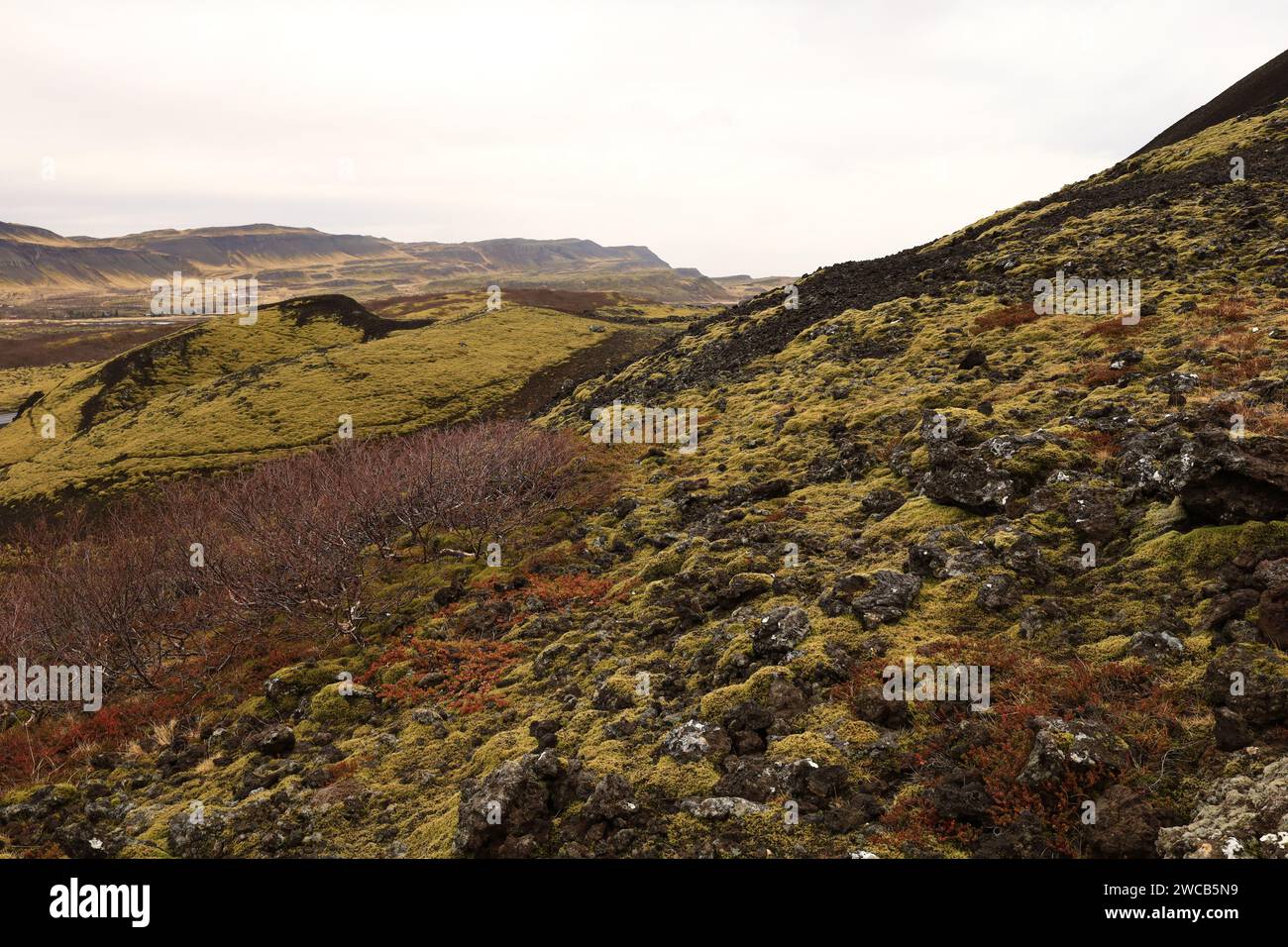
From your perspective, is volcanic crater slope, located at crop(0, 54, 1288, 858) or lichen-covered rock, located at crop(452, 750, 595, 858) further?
lichen-covered rock, located at crop(452, 750, 595, 858)

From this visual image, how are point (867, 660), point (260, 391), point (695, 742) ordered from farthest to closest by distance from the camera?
point (260, 391)
point (867, 660)
point (695, 742)

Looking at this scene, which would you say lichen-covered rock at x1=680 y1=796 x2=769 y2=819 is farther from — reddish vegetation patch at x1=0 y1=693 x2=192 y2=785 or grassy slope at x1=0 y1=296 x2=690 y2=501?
grassy slope at x1=0 y1=296 x2=690 y2=501

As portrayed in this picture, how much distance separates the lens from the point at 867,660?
38.8 ft

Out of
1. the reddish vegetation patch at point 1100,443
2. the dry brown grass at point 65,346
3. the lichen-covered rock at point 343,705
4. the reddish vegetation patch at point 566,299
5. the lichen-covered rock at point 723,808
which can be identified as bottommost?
the lichen-covered rock at point 343,705

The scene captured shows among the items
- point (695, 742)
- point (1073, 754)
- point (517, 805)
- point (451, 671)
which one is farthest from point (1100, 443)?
point (451, 671)

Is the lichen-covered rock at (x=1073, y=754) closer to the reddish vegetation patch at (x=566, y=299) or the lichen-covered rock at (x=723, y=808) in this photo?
the lichen-covered rock at (x=723, y=808)

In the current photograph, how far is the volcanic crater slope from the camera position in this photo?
27.2 ft

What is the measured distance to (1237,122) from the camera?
47844 millimetres

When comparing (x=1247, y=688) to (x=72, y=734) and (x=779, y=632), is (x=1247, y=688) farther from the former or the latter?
(x=72, y=734)

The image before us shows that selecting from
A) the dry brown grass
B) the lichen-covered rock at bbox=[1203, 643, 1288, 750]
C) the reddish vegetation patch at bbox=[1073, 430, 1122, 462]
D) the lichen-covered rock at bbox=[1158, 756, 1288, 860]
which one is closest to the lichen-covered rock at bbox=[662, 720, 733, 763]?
the lichen-covered rock at bbox=[1158, 756, 1288, 860]

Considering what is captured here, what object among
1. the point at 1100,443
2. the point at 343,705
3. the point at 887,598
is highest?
the point at 1100,443

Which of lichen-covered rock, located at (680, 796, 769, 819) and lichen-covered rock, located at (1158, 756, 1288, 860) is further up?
lichen-covered rock, located at (1158, 756, 1288, 860)

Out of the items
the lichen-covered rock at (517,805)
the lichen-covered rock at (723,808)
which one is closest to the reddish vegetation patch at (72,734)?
the lichen-covered rock at (517,805)

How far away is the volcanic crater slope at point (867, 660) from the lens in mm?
8289
